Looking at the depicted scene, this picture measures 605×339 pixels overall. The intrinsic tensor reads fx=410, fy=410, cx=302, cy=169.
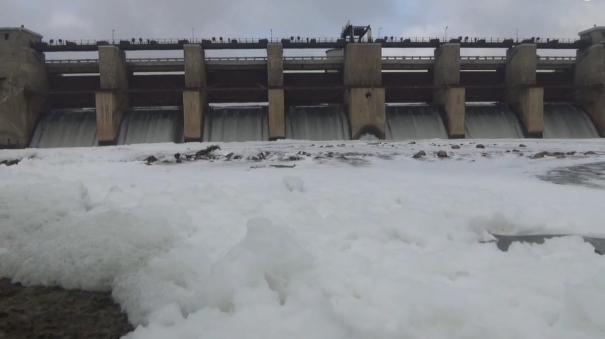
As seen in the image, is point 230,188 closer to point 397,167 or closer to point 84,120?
point 397,167

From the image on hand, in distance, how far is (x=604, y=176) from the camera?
567cm

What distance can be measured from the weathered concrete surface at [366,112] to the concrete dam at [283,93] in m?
0.05

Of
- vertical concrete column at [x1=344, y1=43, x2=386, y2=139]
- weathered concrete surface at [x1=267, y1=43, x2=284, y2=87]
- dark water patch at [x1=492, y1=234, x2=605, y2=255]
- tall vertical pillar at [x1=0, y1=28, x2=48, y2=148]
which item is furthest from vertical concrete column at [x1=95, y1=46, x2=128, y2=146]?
dark water patch at [x1=492, y1=234, x2=605, y2=255]

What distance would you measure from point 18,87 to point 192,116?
7.99 metres

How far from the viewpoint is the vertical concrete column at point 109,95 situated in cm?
1859

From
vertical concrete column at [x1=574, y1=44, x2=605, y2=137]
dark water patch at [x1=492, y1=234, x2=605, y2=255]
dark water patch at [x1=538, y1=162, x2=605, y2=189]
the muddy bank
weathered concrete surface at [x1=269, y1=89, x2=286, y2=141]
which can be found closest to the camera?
the muddy bank

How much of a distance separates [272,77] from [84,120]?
31.1 ft

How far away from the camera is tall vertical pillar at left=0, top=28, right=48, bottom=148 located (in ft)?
60.8

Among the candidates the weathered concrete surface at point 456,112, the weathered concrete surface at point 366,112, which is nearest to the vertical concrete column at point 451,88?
the weathered concrete surface at point 456,112

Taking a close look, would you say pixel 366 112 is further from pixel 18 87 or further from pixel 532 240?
pixel 532 240

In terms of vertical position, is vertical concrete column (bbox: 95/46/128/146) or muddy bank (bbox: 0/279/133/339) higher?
vertical concrete column (bbox: 95/46/128/146)

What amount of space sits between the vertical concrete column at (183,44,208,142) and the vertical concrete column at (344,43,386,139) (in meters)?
7.05

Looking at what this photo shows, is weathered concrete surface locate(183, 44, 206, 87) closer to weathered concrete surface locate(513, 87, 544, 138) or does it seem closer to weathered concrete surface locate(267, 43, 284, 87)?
weathered concrete surface locate(267, 43, 284, 87)

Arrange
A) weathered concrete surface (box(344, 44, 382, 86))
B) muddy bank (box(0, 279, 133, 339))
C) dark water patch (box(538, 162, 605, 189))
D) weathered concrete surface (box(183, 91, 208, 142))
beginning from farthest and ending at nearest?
weathered concrete surface (box(344, 44, 382, 86))
weathered concrete surface (box(183, 91, 208, 142))
dark water patch (box(538, 162, 605, 189))
muddy bank (box(0, 279, 133, 339))
